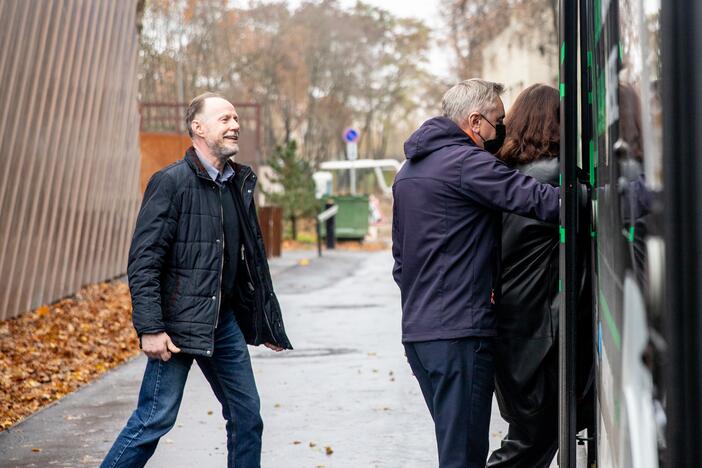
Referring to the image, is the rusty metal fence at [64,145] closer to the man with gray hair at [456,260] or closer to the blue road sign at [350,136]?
the man with gray hair at [456,260]

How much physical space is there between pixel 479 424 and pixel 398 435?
3.21 meters

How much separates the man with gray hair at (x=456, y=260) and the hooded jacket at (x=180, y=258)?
0.93 meters

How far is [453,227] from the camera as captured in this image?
4.45m

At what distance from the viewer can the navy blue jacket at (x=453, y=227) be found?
4.38 m

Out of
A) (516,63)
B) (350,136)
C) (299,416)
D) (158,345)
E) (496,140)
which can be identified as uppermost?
(516,63)

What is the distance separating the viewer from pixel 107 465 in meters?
5.09

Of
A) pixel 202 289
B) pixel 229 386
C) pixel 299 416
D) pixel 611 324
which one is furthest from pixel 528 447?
pixel 299 416

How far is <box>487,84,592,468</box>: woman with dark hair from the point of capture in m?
4.73

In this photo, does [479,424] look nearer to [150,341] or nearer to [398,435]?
[150,341]

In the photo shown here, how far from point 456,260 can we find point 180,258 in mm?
1241

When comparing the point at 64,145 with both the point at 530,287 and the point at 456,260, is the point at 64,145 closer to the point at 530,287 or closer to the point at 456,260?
the point at 530,287

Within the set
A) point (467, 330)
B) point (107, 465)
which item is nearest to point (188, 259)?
point (107, 465)

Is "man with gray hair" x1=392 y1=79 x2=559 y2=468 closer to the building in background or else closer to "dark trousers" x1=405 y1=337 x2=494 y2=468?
"dark trousers" x1=405 y1=337 x2=494 y2=468

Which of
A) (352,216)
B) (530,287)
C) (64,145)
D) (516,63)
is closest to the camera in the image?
(530,287)
